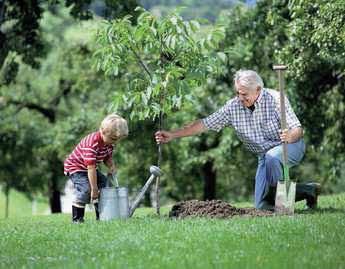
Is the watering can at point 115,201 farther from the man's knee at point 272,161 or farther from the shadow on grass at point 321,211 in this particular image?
the shadow on grass at point 321,211

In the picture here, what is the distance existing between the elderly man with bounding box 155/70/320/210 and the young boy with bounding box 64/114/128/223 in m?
0.74

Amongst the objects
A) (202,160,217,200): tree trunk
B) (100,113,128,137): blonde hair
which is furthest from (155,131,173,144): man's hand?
(202,160,217,200): tree trunk

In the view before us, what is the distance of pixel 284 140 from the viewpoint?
34.0 ft

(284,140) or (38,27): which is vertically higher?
(38,27)

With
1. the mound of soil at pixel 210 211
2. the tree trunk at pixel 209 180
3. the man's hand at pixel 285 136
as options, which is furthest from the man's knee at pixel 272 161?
the tree trunk at pixel 209 180

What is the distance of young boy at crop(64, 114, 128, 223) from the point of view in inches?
406

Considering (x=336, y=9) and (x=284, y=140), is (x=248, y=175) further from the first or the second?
(x=284, y=140)

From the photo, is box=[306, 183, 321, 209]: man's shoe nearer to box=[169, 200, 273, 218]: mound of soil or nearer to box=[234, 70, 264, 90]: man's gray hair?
box=[169, 200, 273, 218]: mound of soil

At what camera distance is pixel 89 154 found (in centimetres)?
1055

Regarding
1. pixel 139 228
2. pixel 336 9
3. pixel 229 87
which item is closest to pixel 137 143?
pixel 229 87

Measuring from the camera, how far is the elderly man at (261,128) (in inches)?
421

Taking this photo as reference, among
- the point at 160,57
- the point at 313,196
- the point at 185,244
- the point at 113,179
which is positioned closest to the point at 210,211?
the point at 113,179

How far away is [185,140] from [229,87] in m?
4.72

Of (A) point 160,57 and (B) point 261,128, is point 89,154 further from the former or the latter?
(B) point 261,128
